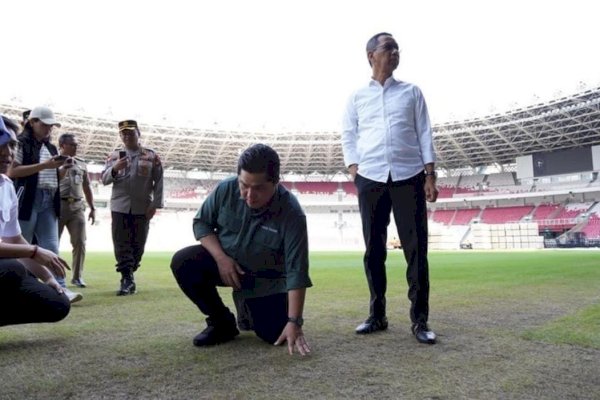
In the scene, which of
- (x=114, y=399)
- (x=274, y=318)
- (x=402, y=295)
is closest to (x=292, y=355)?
(x=274, y=318)

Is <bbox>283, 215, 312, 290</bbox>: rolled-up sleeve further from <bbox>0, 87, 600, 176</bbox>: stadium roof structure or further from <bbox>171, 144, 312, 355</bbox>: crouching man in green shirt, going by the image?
<bbox>0, 87, 600, 176</bbox>: stadium roof structure

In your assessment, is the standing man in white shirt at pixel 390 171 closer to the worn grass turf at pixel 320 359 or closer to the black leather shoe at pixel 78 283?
the worn grass turf at pixel 320 359

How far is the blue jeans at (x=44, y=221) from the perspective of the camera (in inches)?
184

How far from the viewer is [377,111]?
3.45 metres

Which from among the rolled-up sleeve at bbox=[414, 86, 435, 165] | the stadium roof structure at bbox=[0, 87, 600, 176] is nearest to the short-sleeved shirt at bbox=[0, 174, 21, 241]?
the rolled-up sleeve at bbox=[414, 86, 435, 165]

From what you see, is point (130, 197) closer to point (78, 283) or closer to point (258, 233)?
point (78, 283)

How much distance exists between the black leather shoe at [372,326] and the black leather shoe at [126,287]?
3.23 metres

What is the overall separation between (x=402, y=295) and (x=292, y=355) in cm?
312

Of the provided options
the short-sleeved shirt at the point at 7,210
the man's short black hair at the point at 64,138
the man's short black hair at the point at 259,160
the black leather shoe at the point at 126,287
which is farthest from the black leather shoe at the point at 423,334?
the man's short black hair at the point at 64,138

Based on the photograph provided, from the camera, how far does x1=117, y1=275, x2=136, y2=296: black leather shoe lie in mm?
5395

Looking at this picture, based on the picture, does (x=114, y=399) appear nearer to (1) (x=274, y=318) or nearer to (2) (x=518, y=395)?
(1) (x=274, y=318)

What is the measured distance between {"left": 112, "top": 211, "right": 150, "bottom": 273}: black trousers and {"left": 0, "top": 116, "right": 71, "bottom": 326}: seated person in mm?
2524

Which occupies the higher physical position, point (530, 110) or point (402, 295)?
point (530, 110)

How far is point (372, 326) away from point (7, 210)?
2.46m
